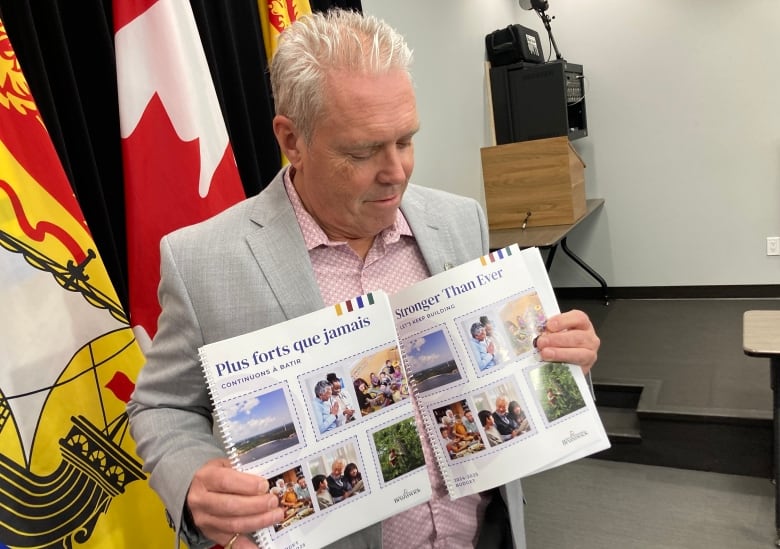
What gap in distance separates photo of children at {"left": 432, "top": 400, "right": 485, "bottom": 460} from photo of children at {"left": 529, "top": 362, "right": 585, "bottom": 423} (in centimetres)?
11

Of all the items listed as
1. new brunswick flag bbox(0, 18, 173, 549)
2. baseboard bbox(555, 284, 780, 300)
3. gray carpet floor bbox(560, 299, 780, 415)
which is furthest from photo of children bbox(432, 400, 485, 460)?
baseboard bbox(555, 284, 780, 300)

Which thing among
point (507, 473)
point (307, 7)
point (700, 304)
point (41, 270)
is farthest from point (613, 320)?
point (41, 270)

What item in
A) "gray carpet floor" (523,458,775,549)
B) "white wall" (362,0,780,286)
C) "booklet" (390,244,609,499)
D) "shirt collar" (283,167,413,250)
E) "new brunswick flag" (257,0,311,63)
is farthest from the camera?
"white wall" (362,0,780,286)

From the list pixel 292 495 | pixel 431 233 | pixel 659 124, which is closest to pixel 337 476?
pixel 292 495

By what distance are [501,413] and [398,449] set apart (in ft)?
0.55

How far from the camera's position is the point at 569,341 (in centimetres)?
88

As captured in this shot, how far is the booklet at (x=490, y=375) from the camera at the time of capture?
0.86 m

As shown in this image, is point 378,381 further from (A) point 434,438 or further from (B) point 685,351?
(B) point 685,351

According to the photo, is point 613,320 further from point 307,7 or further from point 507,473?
point 507,473

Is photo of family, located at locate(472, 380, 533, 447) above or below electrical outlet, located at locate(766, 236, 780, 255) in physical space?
above

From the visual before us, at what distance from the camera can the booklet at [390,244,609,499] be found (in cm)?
86

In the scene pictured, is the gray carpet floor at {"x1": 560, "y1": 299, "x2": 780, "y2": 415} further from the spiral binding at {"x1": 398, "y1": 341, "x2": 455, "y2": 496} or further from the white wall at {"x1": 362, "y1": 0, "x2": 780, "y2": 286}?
the spiral binding at {"x1": 398, "y1": 341, "x2": 455, "y2": 496}

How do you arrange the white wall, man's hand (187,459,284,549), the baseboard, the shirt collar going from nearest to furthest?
man's hand (187,459,284,549) < the shirt collar < the white wall < the baseboard

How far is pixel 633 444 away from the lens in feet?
9.41
